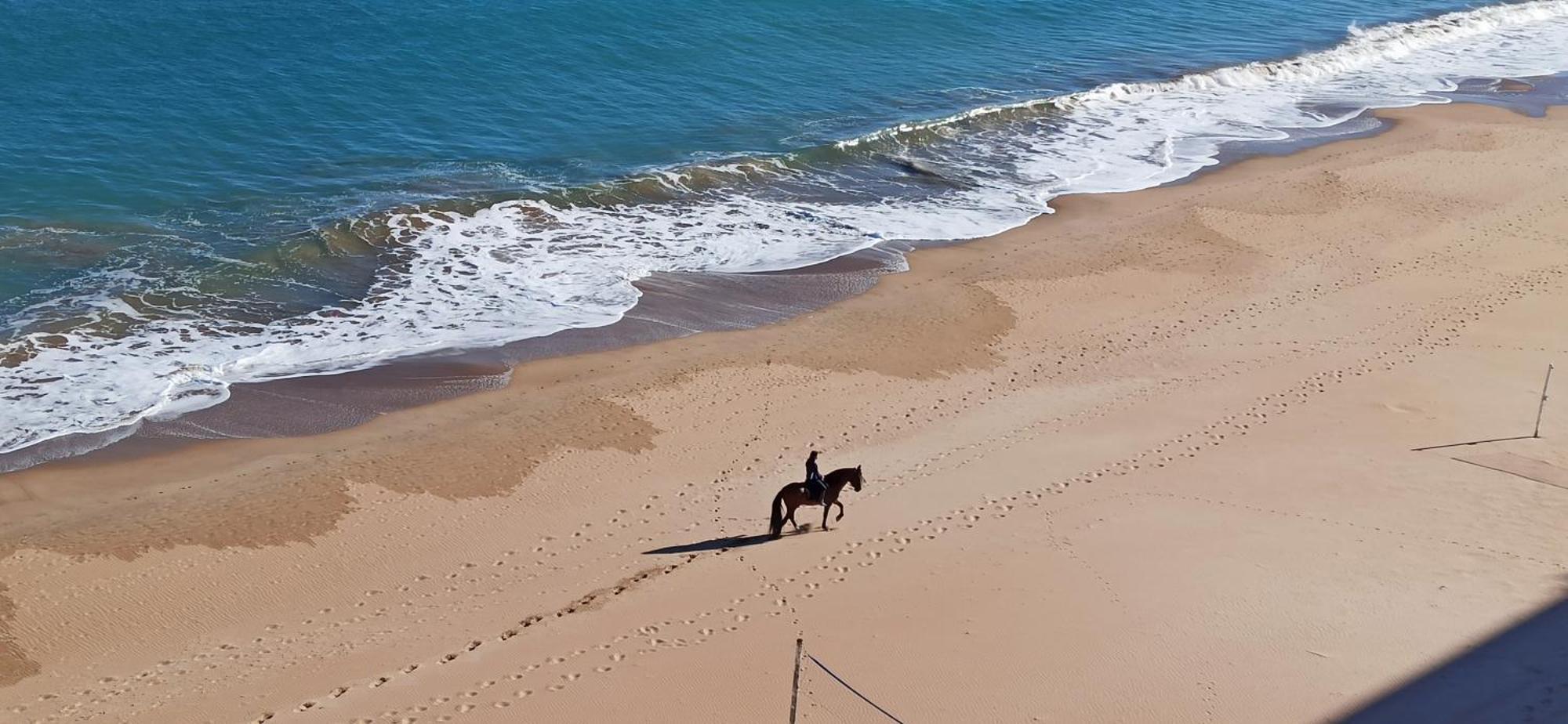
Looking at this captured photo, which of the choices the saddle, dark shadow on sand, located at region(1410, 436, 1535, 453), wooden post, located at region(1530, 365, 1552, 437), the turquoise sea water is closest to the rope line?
the saddle

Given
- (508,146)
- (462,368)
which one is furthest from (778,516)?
(508,146)

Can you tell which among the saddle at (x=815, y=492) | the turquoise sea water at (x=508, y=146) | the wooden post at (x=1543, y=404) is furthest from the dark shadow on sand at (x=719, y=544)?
the wooden post at (x=1543, y=404)

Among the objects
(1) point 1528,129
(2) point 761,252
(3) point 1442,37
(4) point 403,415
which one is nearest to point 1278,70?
(1) point 1528,129

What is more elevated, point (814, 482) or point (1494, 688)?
point (814, 482)

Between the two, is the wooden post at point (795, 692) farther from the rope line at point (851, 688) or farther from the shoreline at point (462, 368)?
the shoreline at point (462, 368)

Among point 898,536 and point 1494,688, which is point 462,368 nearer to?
point 898,536
